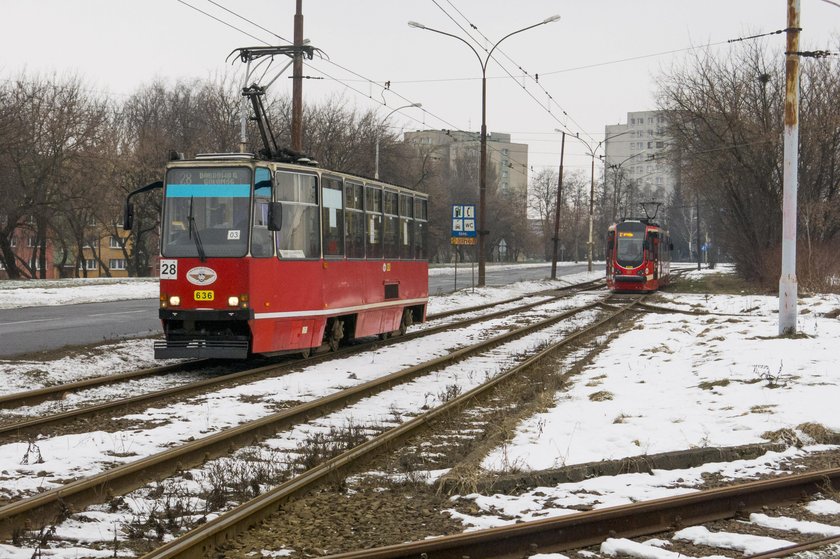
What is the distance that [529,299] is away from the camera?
3538cm

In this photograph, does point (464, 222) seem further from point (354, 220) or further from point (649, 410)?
point (649, 410)

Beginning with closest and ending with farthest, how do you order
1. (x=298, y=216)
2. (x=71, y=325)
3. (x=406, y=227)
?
(x=298, y=216)
(x=406, y=227)
(x=71, y=325)

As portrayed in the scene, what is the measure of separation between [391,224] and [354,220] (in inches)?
80.8

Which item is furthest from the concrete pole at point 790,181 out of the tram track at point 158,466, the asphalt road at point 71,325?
the asphalt road at point 71,325

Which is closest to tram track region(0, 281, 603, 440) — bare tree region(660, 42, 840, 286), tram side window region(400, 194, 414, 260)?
tram side window region(400, 194, 414, 260)

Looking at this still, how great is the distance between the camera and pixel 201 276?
13.5m

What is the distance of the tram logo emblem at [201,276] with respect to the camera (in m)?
13.5

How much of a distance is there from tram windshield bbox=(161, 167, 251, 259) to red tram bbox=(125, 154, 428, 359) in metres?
0.01

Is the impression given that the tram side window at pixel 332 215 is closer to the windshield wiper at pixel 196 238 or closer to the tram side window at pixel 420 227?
the windshield wiper at pixel 196 238

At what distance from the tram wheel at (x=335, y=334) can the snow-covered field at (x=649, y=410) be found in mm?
765

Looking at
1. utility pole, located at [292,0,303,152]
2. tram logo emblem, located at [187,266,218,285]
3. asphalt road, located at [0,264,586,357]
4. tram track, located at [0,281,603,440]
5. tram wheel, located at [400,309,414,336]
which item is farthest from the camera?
utility pole, located at [292,0,303,152]

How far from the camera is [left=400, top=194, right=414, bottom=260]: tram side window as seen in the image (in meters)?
19.2

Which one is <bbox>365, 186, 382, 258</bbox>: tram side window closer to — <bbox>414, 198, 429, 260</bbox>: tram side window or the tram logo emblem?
<bbox>414, 198, 429, 260</bbox>: tram side window

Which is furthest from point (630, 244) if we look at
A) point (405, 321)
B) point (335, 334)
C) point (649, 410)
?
point (649, 410)
